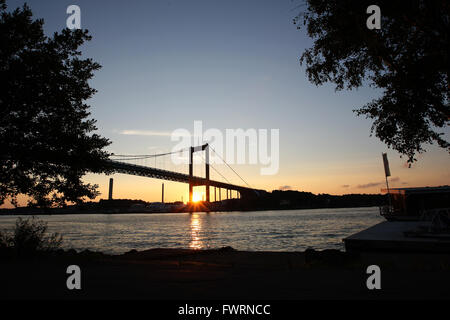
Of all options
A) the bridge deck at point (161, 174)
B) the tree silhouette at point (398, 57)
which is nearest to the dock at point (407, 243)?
the tree silhouette at point (398, 57)

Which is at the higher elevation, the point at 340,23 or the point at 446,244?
the point at 340,23

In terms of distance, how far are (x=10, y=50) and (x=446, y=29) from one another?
42.7ft

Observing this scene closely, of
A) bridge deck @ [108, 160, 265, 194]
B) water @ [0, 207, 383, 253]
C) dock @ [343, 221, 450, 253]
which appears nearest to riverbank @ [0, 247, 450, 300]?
dock @ [343, 221, 450, 253]

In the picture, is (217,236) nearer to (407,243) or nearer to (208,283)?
(407,243)

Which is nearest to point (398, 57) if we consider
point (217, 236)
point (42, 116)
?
point (42, 116)

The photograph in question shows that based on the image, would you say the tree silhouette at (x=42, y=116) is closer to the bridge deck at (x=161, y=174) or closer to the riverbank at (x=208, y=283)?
the riverbank at (x=208, y=283)

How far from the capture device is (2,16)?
1020cm

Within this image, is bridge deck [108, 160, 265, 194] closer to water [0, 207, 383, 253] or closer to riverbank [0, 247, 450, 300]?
water [0, 207, 383, 253]

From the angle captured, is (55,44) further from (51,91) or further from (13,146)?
(13,146)

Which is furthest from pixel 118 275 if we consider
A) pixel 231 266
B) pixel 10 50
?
pixel 10 50

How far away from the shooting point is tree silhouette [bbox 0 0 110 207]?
32.9ft

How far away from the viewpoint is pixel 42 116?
35.0 ft

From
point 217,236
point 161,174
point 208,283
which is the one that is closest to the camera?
point 208,283
